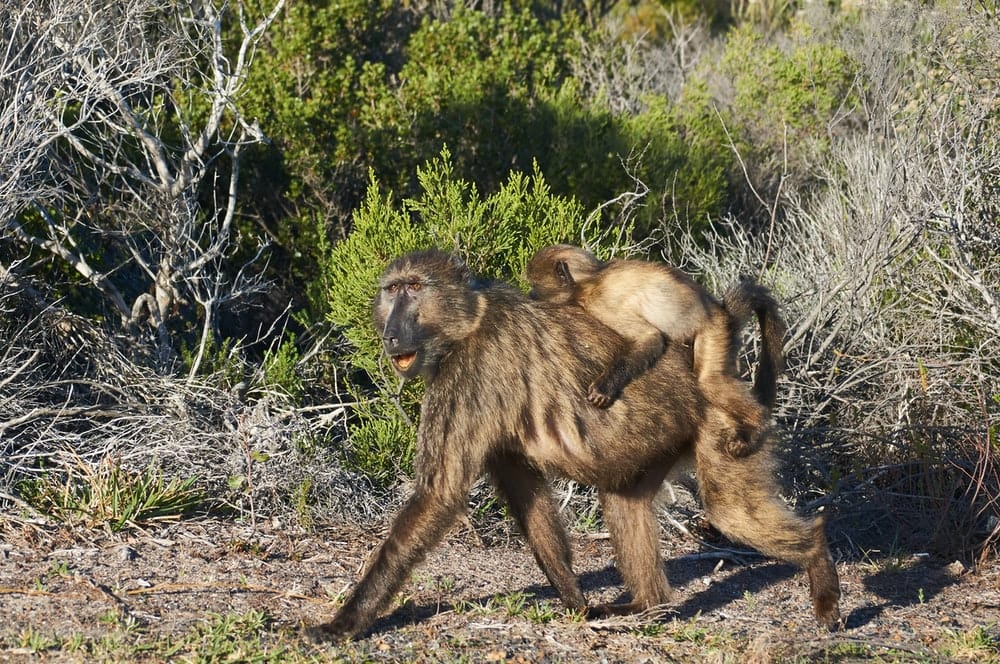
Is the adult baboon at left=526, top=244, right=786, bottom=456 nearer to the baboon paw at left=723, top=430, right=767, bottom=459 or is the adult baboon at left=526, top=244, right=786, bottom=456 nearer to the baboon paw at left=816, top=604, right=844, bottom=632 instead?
the baboon paw at left=723, top=430, right=767, bottom=459

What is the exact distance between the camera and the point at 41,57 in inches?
238

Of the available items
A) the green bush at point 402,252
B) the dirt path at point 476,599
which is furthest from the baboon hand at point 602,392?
the green bush at point 402,252

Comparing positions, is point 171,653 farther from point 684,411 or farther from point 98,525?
point 684,411

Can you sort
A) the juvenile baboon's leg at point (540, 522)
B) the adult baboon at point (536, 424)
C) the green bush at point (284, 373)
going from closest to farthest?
the adult baboon at point (536, 424) < the juvenile baboon's leg at point (540, 522) < the green bush at point (284, 373)

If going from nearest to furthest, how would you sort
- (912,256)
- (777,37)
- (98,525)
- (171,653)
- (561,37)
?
(171,653) → (98,525) → (912,256) → (561,37) → (777,37)

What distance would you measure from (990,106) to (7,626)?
21.3 feet

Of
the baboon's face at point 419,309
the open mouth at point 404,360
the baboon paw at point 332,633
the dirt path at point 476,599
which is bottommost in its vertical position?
the dirt path at point 476,599

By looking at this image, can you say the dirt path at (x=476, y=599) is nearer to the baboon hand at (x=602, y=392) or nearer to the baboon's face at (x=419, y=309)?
the baboon hand at (x=602, y=392)

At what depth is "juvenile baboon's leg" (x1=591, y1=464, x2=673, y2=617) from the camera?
15.9ft

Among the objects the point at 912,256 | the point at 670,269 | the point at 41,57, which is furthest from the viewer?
the point at 912,256

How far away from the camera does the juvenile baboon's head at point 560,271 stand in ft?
16.4

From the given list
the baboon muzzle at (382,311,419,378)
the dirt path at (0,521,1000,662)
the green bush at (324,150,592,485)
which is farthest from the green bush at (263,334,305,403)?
the baboon muzzle at (382,311,419,378)

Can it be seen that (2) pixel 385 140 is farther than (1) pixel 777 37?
No

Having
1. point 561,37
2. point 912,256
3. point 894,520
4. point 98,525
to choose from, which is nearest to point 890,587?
point 894,520
